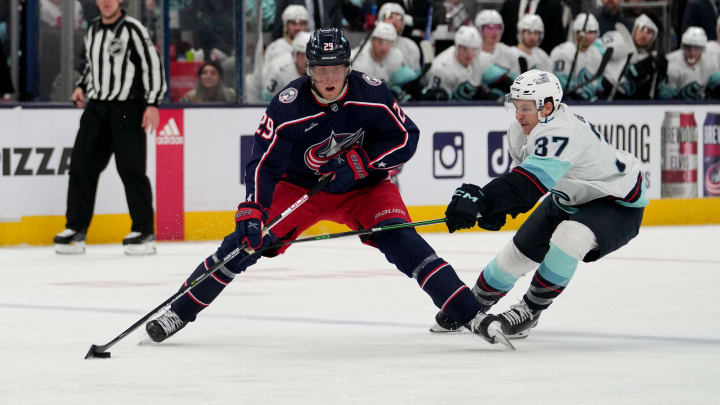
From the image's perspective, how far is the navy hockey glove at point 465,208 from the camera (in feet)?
15.3

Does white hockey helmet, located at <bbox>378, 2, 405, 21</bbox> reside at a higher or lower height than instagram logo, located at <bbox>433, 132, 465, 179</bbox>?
higher

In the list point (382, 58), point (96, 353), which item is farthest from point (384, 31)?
point (96, 353)

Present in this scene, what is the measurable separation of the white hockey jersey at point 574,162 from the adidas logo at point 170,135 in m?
4.83

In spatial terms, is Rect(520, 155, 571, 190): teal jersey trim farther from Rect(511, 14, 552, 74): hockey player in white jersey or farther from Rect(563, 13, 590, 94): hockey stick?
Rect(511, 14, 552, 74): hockey player in white jersey

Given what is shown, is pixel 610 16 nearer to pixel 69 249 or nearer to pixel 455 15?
pixel 455 15

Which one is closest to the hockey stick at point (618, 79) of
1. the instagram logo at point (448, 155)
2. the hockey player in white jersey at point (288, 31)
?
the instagram logo at point (448, 155)

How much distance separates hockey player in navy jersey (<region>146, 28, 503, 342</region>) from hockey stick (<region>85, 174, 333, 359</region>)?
3 centimetres

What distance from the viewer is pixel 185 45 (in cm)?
986

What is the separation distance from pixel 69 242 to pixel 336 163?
419 centimetres

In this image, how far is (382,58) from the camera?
10812 mm

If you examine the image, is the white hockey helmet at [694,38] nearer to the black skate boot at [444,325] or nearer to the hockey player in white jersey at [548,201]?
the hockey player in white jersey at [548,201]

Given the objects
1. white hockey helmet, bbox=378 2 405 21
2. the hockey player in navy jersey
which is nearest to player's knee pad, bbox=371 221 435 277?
the hockey player in navy jersey

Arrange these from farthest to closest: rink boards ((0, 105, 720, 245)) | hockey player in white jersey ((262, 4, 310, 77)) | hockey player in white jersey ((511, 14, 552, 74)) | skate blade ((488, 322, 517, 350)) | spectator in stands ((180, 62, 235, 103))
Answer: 1. hockey player in white jersey ((511, 14, 552, 74))
2. hockey player in white jersey ((262, 4, 310, 77))
3. spectator in stands ((180, 62, 235, 103))
4. rink boards ((0, 105, 720, 245))
5. skate blade ((488, 322, 517, 350))

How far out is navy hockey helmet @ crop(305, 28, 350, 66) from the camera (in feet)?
15.6
